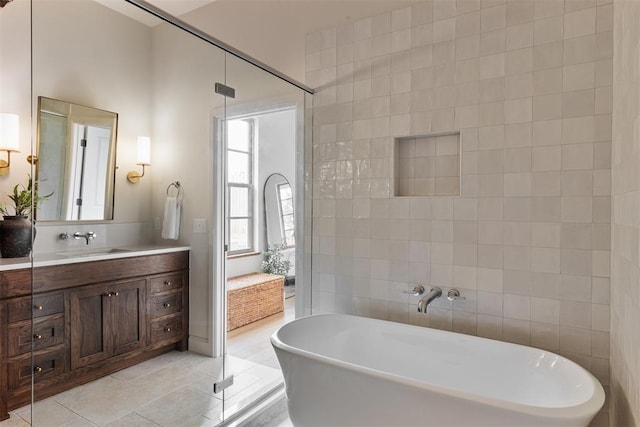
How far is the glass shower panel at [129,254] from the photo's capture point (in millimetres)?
1601

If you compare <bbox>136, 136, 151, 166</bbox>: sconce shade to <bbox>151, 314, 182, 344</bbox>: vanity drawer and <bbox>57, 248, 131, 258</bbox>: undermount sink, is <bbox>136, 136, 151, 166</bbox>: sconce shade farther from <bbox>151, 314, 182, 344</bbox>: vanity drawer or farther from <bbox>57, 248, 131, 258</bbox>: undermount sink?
<bbox>151, 314, 182, 344</bbox>: vanity drawer

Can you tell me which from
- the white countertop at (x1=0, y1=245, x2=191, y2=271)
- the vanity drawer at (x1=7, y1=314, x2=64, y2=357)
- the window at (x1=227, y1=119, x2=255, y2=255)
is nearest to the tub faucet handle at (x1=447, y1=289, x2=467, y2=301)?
the window at (x1=227, y1=119, x2=255, y2=255)

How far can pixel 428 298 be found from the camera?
6.92ft

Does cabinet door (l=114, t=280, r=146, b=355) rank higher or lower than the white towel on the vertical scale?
lower

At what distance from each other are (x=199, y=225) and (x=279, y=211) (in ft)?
2.15

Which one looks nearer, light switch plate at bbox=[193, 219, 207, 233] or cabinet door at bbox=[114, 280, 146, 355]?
cabinet door at bbox=[114, 280, 146, 355]

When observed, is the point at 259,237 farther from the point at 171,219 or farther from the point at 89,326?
Answer: the point at 89,326

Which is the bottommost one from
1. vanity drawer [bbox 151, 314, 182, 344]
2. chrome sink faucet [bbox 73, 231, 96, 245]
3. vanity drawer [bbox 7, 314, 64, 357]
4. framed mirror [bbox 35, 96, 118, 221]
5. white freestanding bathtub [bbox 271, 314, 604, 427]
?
white freestanding bathtub [bbox 271, 314, 604, 427]

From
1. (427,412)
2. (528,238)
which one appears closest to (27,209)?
(427,412)

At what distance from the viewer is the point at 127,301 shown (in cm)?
184

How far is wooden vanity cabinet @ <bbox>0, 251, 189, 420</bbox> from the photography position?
5.33ft

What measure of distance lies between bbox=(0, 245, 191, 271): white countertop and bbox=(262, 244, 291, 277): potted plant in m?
0.69

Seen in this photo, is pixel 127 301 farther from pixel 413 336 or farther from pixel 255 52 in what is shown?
pixel 255 52

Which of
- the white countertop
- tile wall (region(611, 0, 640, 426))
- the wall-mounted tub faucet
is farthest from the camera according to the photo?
the wall-mounted tub faucet
